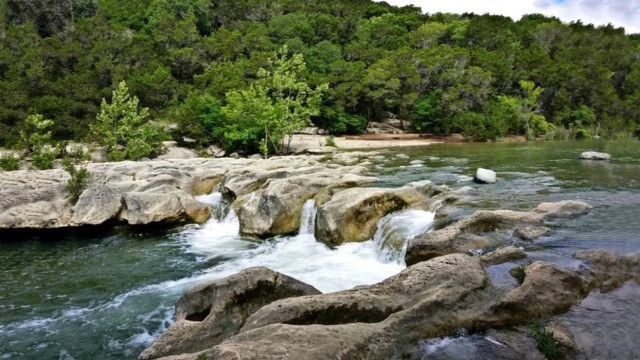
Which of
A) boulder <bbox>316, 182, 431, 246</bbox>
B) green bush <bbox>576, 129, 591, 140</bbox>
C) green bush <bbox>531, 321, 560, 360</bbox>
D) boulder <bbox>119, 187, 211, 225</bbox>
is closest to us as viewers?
green bush <bbox>531, 321, 560, 360</bbox>

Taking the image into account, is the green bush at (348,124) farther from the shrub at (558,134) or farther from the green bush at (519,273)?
the green bush at (519,273)

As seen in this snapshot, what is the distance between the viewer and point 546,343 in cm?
599

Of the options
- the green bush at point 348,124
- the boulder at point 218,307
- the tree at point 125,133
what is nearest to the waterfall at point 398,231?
the boulder at point 218,307

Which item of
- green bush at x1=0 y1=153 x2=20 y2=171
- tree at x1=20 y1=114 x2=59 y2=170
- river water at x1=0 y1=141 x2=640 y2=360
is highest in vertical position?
tree at x1=20 y1=114 x2=59 y2=170

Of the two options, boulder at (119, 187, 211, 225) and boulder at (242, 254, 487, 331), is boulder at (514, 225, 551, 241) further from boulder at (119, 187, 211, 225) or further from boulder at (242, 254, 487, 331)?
boulder at (119, 187, 211, 225)

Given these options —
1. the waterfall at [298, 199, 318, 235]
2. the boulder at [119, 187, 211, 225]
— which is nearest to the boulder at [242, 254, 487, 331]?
the waterfall at [298, 199, 318, 235]

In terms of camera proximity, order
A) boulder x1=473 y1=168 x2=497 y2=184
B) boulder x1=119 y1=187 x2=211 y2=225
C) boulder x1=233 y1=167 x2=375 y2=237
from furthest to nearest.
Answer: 1. boulder x1=473 y1=168 x2=497 y2=184
2. boulder x1=119 y1=187 x2=211 y2=225
3. boulder x1=233 y1=167 x2=375 y2=237

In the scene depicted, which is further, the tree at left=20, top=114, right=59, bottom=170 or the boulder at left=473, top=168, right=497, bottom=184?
the tree at left=20, top=114, right=59, bottom=170

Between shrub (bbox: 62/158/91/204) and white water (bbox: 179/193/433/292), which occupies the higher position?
shrub (bbox: 62/158/91/204)

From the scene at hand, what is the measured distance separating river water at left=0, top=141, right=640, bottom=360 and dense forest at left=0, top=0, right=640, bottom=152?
20568 millimetres

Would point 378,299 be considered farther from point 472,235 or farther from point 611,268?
point 472,235

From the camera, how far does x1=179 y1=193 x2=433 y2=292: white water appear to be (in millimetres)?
12766

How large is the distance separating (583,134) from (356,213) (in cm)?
4987

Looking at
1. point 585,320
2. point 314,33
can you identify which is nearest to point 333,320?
point 585,320
